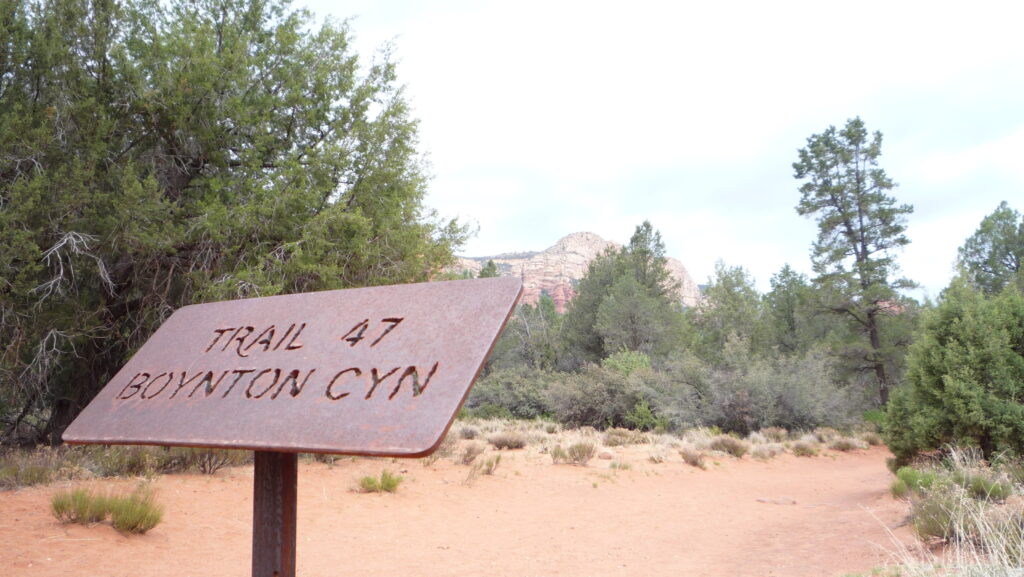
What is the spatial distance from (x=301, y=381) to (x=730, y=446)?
56.0ft

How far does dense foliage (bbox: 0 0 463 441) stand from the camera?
33.0 ft

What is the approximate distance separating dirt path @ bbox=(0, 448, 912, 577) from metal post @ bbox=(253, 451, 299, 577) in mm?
3777

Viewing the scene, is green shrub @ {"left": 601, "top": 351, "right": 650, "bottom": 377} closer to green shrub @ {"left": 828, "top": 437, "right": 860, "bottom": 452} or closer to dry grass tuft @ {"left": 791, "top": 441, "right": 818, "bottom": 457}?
green shrub @ {"left": 828, "top": 437, "right": 860, "bottom": 452}

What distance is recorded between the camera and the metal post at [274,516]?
2760 millimetres

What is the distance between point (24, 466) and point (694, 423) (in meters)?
18.9

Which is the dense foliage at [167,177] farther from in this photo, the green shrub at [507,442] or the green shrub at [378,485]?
the green shrub at [507,442]

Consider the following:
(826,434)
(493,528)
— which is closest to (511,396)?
(826,434)

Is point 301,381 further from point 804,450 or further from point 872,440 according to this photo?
point 872,440

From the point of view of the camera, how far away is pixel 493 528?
8.66m

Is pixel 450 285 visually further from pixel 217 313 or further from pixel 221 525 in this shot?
pixel 221 525

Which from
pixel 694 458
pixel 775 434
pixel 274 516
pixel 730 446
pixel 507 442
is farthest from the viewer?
pixel 775 434

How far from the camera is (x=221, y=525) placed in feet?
24.6

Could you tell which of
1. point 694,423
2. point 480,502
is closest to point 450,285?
point 480,502

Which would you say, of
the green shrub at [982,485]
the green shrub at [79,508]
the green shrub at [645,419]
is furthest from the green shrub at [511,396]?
the green shrub at [79,508]
